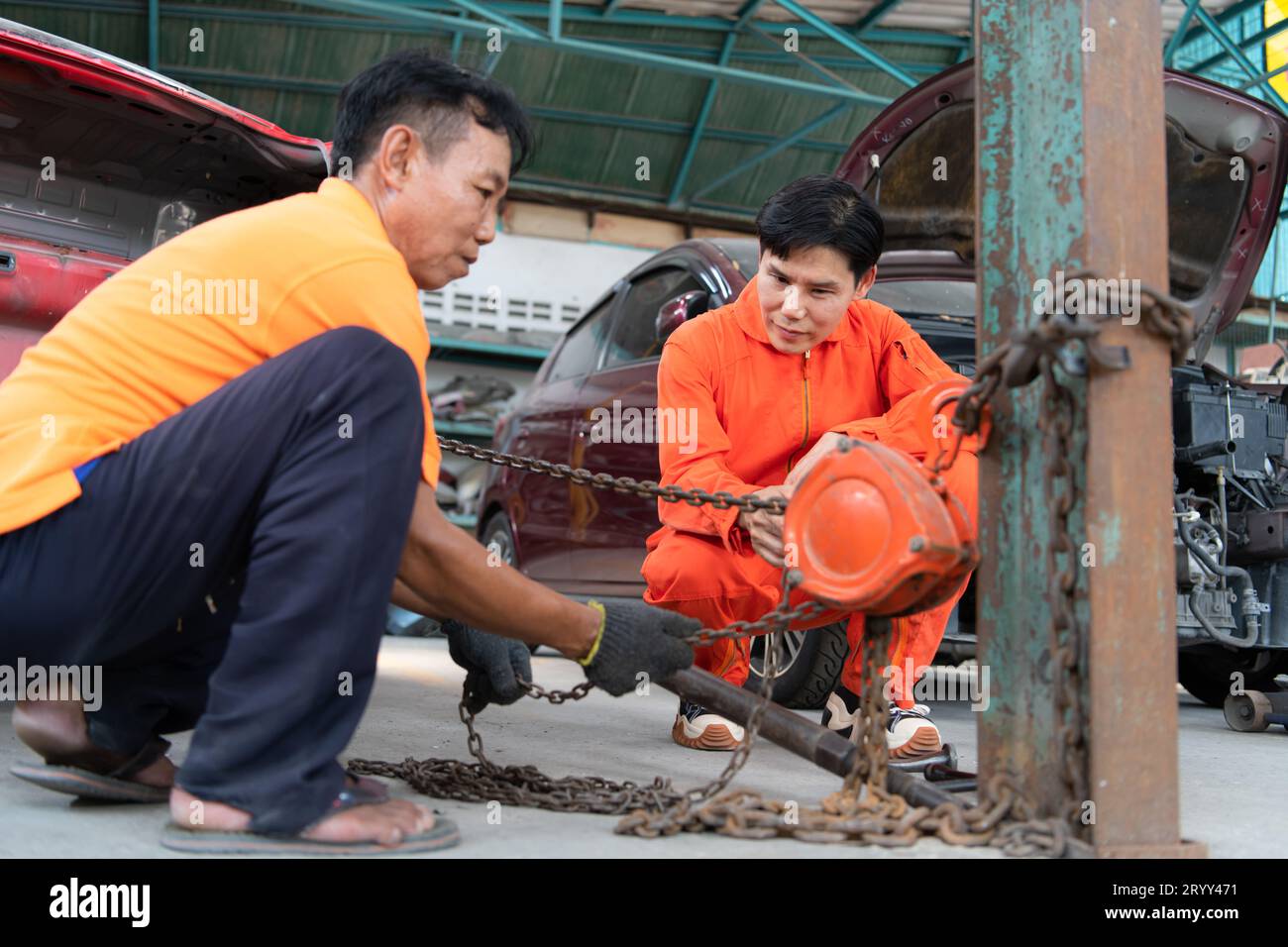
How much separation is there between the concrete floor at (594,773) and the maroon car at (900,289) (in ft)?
1.61

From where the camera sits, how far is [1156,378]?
1708 millimetres

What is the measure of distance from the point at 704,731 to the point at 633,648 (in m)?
1.11

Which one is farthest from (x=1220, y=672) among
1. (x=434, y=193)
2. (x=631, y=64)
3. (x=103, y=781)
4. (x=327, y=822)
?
(x=631, y=64)

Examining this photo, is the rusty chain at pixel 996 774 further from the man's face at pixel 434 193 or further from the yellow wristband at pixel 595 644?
the man's face at pixel 434 193

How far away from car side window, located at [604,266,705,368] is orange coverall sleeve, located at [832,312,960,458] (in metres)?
1.37

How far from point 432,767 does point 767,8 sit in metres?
10.1

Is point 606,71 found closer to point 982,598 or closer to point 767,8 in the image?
point 767,8

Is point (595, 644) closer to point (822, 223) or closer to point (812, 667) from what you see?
point (822, 223)

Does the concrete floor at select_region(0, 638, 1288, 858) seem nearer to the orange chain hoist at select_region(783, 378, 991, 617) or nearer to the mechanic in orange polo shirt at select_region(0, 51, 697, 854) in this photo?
→ the mechanic in orange polo shirt at select_region(0, 51, 697, 854)

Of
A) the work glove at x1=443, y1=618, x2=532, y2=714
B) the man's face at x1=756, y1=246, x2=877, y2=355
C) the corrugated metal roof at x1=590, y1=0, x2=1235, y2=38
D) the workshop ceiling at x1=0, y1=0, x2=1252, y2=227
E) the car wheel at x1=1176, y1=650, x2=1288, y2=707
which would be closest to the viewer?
the work glove at x1=443, y1=618, x2=532, y2=714

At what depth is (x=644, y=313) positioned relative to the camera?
15.5 ft

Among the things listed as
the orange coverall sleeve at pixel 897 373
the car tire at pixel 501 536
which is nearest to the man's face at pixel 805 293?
the orange coverall sleeve at pixel 897 373

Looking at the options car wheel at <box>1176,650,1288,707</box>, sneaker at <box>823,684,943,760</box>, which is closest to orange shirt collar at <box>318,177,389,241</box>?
sneaker at <box>823,684,943,760</box>

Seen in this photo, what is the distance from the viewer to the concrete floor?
5.36ft
